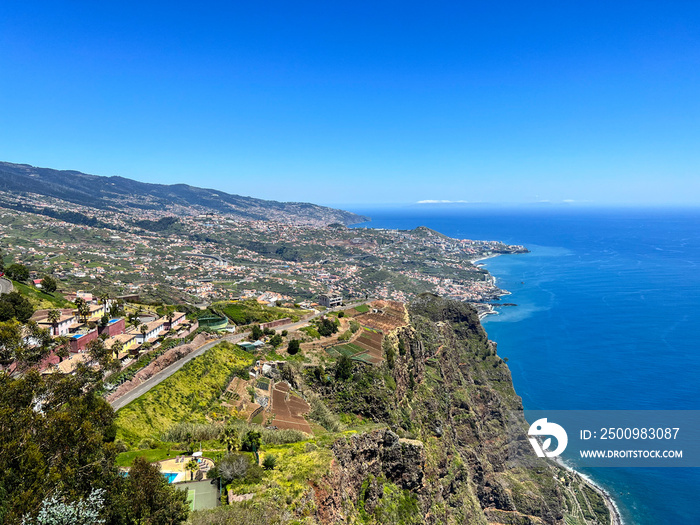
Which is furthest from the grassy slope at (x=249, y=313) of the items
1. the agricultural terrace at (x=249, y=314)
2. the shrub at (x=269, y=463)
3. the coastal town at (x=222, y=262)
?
the shrub at (x=269, y=463)

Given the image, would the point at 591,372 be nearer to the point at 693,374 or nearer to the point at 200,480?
the point at 693,374

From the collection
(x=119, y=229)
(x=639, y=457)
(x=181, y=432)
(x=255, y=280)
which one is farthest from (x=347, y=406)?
(x=119, y=229)

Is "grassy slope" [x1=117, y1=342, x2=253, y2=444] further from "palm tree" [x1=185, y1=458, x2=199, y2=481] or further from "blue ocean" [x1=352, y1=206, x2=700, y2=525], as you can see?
"blue ocean" [x1=352, y1=206, x2=700, y2=525]

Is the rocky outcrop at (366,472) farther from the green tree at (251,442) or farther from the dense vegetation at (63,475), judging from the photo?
the dense vegetation at (63,475)

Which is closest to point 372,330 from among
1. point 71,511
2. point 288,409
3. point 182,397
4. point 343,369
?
point 343,369

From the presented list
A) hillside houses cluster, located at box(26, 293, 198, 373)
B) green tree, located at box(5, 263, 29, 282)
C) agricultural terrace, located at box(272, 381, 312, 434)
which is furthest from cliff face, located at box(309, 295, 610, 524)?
green tree, located at box(5, 263, 29, 282)

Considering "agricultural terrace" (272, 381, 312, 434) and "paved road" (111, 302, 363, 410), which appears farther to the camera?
"agricultural terrace" (272, 381, 312, 434)

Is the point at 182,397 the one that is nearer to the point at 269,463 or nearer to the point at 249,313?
the point at 269,463
